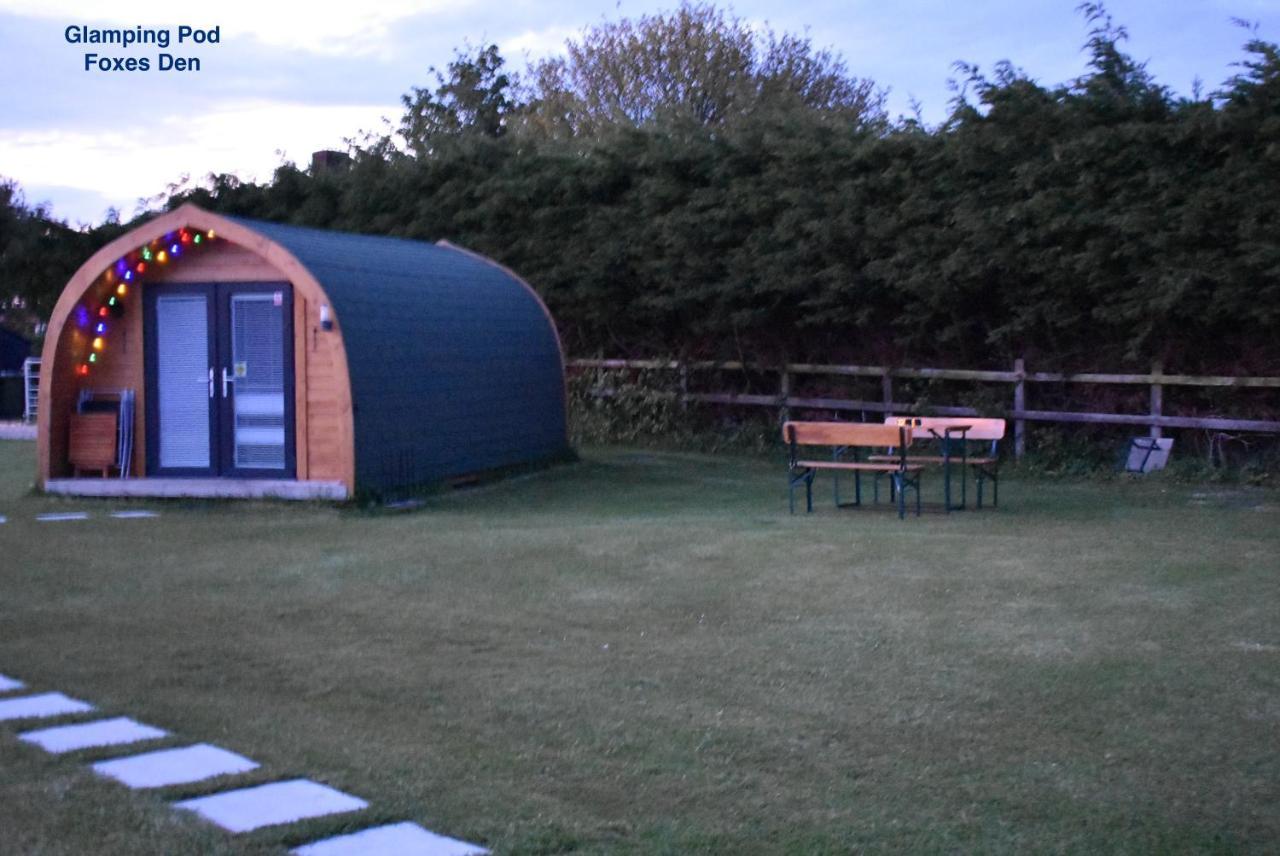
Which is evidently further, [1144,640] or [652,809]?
[1144,640]

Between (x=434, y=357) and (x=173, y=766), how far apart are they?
9365mm

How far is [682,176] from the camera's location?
1897 cm

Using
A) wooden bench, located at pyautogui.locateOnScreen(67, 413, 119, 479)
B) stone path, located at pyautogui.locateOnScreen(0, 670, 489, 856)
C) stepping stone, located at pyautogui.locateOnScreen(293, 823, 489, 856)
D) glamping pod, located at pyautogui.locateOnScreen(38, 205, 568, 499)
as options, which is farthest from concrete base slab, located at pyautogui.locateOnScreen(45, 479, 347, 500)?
stepping stone, located at pyautogui.locateOnScreen(293, 823, 489, 856)

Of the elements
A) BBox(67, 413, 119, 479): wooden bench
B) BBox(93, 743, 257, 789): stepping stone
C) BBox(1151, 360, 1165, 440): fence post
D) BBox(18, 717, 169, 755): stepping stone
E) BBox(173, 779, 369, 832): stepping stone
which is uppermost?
BBox(1151, 360, 1165, 440): fence post

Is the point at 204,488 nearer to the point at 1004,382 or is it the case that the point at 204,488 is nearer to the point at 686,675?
the point at 686,675

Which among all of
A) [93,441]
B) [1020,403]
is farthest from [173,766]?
[1020,403]

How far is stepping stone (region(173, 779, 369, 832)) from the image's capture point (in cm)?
446

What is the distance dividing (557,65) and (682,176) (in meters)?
21.0

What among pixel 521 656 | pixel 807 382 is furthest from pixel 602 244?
pixel 521 656

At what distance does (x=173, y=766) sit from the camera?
5.04 metres

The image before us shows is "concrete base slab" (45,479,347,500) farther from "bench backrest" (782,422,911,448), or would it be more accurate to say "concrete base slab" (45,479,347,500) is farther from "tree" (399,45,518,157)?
"tree" (399,45,518,157)

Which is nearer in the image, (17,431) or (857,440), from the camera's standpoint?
(857,440)

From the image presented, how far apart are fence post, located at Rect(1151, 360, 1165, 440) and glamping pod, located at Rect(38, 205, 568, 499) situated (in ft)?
23.6

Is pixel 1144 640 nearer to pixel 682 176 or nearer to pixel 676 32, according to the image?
pixel 682 176
